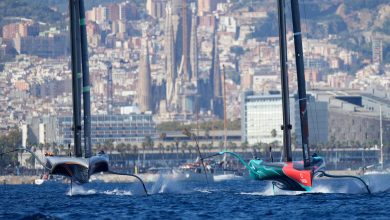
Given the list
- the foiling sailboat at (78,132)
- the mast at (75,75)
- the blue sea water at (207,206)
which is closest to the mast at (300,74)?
the blue sea water at (207,206)

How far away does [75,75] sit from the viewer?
241ft

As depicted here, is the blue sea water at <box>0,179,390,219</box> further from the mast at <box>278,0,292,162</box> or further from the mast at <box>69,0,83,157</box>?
the mast at <box>69,0,83,157</box>

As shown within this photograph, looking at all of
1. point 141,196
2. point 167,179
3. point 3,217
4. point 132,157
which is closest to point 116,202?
point 141,196

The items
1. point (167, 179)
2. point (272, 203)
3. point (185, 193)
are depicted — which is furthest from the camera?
point (167, 179)

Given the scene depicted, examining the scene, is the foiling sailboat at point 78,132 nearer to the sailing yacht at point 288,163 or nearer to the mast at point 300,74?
the sailing yacht at point 288,163

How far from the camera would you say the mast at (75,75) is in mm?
71500

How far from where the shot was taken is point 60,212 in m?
61.9

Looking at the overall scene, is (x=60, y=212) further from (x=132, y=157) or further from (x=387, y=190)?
(x=132, y=157)

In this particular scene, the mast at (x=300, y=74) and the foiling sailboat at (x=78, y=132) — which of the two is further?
the foiling sailboat at (x=78, y=132)

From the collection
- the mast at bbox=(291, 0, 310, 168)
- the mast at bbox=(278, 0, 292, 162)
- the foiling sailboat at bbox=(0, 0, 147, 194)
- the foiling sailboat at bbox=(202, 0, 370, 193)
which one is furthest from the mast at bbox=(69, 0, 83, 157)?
the mast at bbox=(291, 0, 310, 168)

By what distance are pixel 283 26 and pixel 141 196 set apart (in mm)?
11010

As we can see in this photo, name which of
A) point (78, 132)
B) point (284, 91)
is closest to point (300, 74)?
point (284, 91)

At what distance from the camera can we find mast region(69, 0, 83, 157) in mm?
71500

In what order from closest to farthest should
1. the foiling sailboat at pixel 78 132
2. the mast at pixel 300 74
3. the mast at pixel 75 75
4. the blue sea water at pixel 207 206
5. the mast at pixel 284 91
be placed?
1. the blue sea water at pixel 207 206
2. the mast at pixel 284 91
3. the mast at pixel 300 74
4. the foiling sailboat at pixel 78 132
5. the mast at pixel 75 75
